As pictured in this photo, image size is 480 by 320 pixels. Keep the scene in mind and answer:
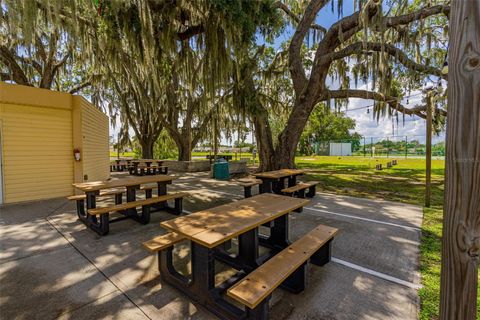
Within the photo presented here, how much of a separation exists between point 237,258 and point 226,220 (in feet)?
1.96

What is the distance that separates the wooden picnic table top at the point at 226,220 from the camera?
1.90m

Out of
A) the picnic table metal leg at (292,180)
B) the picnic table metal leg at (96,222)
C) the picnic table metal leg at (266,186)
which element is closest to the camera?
the picnic table metal leg at (96,222)

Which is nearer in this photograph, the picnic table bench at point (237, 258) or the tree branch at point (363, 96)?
the picnic table bench at point (237, 258)

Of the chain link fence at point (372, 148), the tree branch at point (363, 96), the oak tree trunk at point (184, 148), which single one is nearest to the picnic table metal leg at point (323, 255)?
the tree branch at point (363, 96)

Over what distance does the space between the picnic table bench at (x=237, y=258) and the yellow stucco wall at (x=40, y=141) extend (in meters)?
5.68

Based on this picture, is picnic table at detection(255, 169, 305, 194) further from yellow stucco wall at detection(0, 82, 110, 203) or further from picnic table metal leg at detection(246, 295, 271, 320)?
yellow stucco wall at detection(0, 82, 110, 203)

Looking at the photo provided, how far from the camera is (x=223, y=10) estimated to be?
498cm

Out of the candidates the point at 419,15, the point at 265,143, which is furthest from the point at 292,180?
the point at 419,15

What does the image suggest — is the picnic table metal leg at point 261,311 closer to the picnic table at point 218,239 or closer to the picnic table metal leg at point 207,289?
the picnic table metal leg at point 207,289

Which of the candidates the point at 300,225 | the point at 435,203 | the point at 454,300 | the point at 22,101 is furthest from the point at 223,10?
the point at 435,203

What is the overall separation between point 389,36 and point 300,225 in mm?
7466

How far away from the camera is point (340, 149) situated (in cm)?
3522

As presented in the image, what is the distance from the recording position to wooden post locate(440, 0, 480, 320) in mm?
893

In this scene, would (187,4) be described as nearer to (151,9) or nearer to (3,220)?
(151,9)
